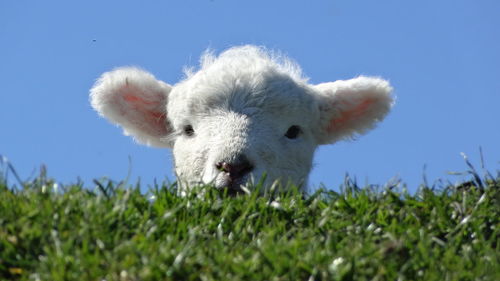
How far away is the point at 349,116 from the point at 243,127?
1.95 m

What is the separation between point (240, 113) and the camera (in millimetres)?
7809

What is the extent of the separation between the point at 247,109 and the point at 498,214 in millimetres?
2980

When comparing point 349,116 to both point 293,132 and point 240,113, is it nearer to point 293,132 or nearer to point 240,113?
point 293,132

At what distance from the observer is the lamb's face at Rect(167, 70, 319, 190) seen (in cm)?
724

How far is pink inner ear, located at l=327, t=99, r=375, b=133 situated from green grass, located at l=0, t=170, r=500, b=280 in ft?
11.1

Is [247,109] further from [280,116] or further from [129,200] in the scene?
[129,200]

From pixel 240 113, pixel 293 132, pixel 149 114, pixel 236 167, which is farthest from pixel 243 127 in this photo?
pixel 149 114

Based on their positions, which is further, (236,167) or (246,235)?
(236,167)

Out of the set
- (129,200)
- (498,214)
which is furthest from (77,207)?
(498,214)

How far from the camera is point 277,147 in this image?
7719 millimetres

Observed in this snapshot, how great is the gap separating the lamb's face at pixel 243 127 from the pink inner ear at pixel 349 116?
0.53 meters

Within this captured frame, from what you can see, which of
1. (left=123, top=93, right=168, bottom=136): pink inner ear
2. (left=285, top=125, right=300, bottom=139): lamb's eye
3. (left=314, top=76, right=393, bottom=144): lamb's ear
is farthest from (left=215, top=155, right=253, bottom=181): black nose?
(left=123, top=93, right=168, bottom=136): pink inner ear

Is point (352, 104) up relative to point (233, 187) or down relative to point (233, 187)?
up

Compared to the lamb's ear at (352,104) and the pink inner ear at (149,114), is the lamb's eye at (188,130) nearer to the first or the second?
the pink inner ear at (149,114)
